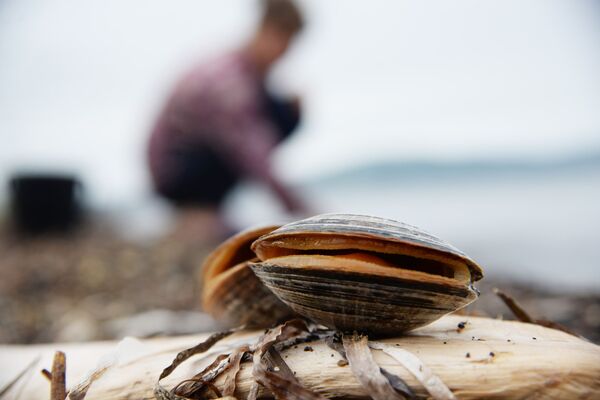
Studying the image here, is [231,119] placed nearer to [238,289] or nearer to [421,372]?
[238,289]

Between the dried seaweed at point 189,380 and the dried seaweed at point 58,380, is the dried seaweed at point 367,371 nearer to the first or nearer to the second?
the dried seaweed at point 189,380

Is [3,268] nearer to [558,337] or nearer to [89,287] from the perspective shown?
[89,287]

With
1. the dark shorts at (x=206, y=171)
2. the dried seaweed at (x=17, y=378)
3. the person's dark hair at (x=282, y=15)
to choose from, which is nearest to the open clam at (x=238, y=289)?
the dried seaweed at (x=17, y=378)

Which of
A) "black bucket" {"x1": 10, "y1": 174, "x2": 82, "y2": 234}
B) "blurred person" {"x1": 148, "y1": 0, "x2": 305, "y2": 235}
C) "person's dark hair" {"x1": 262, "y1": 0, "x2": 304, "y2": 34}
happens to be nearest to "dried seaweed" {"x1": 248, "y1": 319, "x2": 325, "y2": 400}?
"blurred person" {"x1": 148, "y1": 0, "x2": 305, "y2": 235}

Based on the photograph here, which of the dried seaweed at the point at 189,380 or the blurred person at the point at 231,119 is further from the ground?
the blurred person at the point at 231,119

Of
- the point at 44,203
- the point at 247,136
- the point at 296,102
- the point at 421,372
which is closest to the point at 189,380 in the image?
the point at 421,372

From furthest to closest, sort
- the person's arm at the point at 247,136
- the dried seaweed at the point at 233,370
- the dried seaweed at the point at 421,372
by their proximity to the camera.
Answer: the person's arm at the point at 247,136 → the dried seaweed at the point at 233,370 → the dried seaweed at the point at 421,372

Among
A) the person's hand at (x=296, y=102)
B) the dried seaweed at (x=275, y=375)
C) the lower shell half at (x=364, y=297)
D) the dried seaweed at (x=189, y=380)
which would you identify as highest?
the person's hand at (x=296, y=102)

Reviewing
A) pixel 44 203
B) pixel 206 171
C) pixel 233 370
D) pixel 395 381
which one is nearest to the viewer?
pixel 395 381
